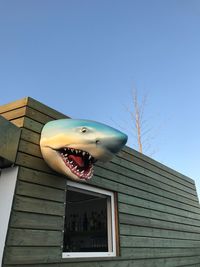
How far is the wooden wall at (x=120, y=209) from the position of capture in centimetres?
245

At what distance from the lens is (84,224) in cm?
560

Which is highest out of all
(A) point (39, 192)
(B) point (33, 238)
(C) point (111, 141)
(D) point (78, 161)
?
(C) point (111, 141)

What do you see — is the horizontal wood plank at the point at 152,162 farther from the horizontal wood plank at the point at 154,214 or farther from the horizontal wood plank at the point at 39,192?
the horizontal wood plank at the point at 39,192

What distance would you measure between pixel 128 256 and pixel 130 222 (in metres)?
0.46

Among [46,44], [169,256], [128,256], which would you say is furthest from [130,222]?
[46,44]

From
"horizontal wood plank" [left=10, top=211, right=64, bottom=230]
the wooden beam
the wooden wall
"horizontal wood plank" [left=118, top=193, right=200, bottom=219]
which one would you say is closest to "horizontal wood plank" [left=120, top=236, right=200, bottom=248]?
the wooden wall

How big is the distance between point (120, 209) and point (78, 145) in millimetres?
1547

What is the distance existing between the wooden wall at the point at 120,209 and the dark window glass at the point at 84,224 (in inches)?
36.3

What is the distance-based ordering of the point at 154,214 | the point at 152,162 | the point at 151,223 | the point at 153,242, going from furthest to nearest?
the point at 152,162 → the point at 154,214 → the point at 151,223 → the point at 153,242

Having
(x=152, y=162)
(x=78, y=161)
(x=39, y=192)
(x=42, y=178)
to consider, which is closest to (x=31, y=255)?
(x=39, y=192)

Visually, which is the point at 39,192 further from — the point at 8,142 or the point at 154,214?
the point at 154,214

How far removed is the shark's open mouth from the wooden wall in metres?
0.30

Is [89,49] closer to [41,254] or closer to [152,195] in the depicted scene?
[152,195]

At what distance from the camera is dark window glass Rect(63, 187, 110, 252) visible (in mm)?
4887
